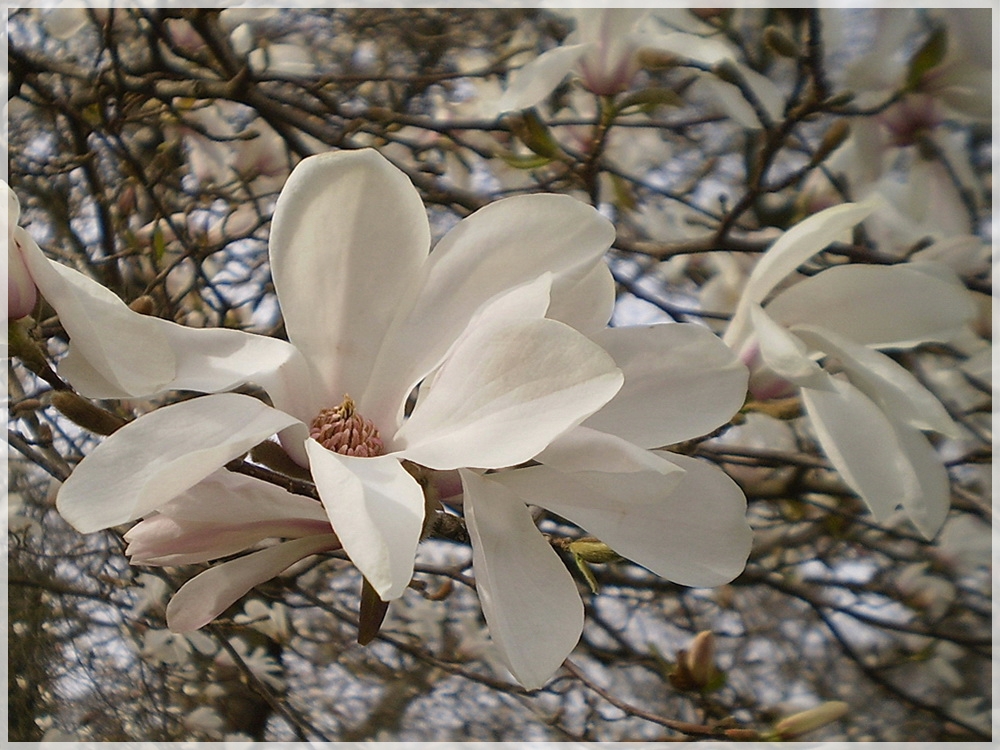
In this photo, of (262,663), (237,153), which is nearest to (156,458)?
(237,153)

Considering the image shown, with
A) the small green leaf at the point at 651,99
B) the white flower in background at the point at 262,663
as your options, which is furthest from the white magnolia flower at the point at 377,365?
the white flower in background at the point at 262,663

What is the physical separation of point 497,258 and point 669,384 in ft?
0.31

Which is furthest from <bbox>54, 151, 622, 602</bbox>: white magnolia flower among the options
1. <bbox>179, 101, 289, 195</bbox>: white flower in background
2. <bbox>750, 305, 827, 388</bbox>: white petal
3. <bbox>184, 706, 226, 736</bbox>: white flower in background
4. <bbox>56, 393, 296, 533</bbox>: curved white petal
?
<bbox>184, 706, 226, 736</bbox>: white flower in background

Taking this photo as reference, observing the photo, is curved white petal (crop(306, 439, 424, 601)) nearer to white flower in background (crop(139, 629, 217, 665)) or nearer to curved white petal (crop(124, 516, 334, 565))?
curved white petal (crop(124, 516, 334, 565))

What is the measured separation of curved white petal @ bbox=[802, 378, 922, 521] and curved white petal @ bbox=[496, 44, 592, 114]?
376 millimetres

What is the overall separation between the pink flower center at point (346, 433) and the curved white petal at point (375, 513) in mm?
66

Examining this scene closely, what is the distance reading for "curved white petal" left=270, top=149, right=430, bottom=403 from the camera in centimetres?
36

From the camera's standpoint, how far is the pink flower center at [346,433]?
366 millimetres

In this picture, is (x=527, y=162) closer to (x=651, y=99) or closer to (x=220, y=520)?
(x=651, y=99)

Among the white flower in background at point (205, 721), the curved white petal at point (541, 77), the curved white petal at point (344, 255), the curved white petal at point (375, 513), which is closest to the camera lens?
the curved white petal at point (375, 513)

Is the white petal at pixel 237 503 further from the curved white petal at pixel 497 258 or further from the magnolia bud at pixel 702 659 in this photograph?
the magnolia bud at pixel 702 659

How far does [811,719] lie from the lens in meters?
0.75

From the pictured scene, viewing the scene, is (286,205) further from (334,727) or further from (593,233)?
(334,727)

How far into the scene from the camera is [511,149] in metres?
1.35
